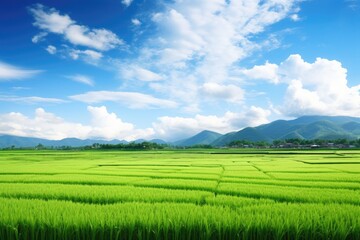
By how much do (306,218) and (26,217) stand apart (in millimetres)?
5564

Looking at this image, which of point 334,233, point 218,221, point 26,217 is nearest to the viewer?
point 334,233

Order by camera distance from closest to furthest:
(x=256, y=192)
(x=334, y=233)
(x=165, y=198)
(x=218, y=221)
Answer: (x=334, y=233)
(x=218, y=221)
(x=165, y=198)
(x=256, y=192)

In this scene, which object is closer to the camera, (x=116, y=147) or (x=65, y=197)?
(x=65, y=197)

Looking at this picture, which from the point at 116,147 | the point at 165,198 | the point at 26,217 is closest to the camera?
the point at 26,217

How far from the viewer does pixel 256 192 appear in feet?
33.9

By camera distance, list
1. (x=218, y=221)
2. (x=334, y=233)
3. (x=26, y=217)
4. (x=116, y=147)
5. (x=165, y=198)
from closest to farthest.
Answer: (x=334, y=233)
(x=218, y=221)
(x=26, y=217)
(x=165, y=198)
(x=116, y=147)

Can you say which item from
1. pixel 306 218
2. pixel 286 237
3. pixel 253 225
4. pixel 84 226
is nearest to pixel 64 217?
pixel 84 226

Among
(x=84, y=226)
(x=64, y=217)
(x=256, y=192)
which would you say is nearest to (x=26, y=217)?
(x=64, y=217)

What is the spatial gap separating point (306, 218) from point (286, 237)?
714 millimetres

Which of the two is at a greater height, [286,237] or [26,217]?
[26,217]

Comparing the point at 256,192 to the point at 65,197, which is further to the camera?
the point at 256,192

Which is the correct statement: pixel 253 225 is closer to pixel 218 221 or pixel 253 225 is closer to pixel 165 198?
pixel 218 221

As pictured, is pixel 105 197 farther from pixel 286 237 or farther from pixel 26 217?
pixel 286 237

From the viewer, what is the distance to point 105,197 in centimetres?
919
